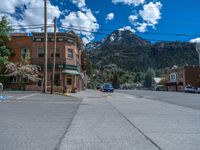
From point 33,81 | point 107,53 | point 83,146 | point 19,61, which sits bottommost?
point 83,146

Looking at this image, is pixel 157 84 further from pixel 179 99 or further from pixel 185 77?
pixel 179 99

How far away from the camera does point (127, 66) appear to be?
597 feet

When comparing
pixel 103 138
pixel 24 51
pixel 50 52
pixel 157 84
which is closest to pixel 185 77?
pixel 157 84

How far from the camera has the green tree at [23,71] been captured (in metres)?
41.6

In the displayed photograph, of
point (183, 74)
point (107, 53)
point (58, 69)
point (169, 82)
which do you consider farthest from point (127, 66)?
point (58, 69)

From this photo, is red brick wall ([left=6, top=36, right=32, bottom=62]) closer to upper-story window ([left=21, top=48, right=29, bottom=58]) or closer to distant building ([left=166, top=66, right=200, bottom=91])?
upper-story window ([left=21, top=48, right=29, bottom=58])

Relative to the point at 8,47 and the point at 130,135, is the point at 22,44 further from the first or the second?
the point at 130,135

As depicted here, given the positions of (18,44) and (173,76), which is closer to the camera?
(18,44)

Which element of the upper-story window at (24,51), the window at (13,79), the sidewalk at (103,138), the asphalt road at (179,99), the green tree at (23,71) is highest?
the upper-story window at (24,51)

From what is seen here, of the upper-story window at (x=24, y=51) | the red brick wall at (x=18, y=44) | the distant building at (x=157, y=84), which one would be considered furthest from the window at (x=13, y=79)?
the distant building at (x=157, y=84)

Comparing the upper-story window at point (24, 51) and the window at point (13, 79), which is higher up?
the upper-story window at point (24, 51)

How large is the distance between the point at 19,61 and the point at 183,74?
179 ft

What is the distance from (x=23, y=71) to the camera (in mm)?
41688

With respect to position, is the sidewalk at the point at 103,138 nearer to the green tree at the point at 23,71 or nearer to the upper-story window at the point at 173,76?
the green tree at the point at 23,71
